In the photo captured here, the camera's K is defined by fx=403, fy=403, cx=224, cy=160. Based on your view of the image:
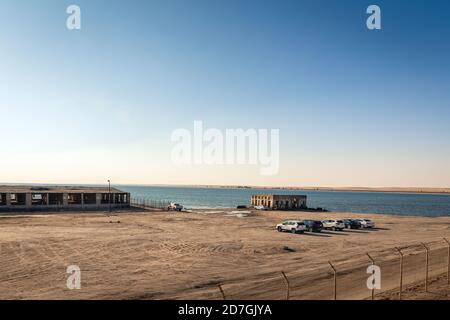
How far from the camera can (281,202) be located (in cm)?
10944

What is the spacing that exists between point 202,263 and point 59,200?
220 ft

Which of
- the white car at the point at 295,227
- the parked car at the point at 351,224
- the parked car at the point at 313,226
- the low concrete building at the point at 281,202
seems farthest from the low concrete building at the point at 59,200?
the parked car at the point at 351,224

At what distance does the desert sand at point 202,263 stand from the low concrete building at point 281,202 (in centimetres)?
5742

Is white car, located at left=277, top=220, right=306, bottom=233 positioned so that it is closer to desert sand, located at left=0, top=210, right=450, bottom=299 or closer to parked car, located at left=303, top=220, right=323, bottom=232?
parked car, located at left=303, top=220, right=323, bottom=232

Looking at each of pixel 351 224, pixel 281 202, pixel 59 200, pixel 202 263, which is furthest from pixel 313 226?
pixel 59 200

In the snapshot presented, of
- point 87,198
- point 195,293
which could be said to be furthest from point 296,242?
point 87,198

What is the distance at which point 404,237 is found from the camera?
159 feet

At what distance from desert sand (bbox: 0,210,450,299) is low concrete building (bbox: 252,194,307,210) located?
5742cm

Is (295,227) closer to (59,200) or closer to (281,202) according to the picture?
(59,200)

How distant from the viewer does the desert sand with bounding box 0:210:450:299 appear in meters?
21.7

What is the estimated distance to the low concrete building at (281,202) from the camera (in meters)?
108

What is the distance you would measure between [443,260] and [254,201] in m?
87.8

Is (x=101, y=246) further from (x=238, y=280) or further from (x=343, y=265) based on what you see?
(x=343, y=265)

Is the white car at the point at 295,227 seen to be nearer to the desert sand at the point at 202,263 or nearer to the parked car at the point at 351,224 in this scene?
the desert sand at the point at 202,263
